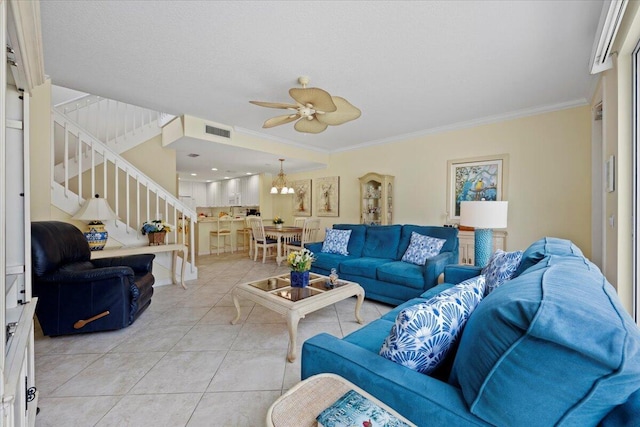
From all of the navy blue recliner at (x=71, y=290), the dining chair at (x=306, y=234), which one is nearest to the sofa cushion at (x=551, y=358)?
the navy blue recliner at (x=71, y=290)

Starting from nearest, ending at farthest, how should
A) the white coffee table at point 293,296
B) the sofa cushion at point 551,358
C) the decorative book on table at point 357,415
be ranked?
the sofa cushion at point 551,358 → the decorative book on table at point 357,415 → the white coffee table at point 293,296

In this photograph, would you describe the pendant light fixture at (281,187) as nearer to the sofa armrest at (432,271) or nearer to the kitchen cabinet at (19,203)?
the sofa armrest at (432,271)

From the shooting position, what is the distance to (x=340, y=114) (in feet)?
8.93

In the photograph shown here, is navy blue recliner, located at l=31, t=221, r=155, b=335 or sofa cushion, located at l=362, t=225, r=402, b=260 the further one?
sofa cushion, located at l=362, t=225, r=402, b=260

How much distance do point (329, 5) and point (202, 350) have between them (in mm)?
2735

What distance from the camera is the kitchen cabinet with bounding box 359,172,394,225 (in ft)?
16.3

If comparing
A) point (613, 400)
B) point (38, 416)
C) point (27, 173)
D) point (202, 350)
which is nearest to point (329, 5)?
point (27, 173)

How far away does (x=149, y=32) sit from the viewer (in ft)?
6.89

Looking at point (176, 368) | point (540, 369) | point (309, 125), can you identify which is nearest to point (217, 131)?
point (309, 125)

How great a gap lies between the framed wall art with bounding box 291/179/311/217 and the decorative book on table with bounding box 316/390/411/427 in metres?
5.98

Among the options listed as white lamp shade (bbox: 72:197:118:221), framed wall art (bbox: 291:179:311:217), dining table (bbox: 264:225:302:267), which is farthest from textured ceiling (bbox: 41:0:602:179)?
framed wall art (bbox: 291:179:311:217)

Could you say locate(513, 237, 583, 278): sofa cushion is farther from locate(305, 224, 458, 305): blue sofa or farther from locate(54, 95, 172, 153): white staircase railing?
locate(54, 95, 172, 153): white staircase railing

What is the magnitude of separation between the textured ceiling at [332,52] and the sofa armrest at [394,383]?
208 centimetres

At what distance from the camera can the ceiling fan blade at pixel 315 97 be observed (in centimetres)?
229
